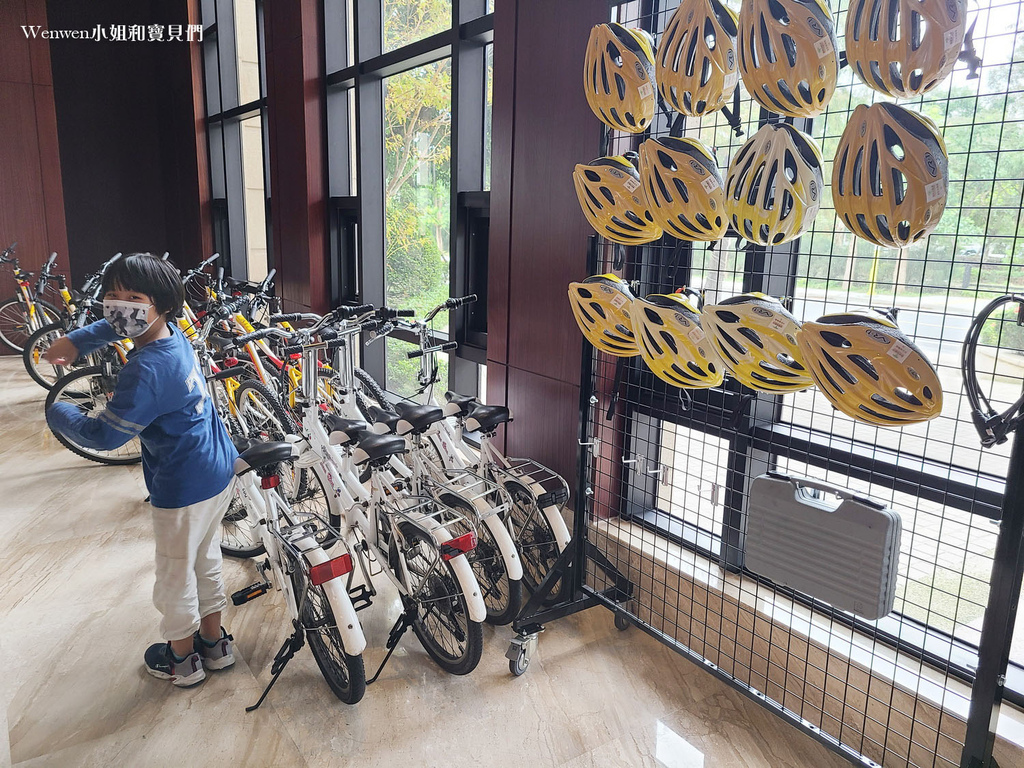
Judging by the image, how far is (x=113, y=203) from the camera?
791cm

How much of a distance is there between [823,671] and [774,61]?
1.63 m

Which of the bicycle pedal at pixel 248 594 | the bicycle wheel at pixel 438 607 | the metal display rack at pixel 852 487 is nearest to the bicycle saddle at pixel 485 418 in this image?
the metal display rack at pixel 852 487

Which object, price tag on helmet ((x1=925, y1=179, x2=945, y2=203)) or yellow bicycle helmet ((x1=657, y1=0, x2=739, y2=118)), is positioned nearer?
price tag on helmet ((x1=925, y1=179, x2=945, y2=203))

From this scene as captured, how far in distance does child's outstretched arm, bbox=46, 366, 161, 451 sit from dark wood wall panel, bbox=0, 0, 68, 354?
6.65 metres

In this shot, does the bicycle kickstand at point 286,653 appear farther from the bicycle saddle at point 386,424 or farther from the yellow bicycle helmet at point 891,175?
the yellow bicycle helmet at point 891,175

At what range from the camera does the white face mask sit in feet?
6.19

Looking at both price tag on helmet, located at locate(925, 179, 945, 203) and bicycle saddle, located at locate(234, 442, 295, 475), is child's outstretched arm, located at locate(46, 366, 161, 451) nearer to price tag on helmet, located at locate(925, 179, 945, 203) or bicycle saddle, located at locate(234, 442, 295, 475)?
bicycle saddle, located at locate(234, 442, 295, 475)

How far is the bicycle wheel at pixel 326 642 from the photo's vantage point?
2.07 metres

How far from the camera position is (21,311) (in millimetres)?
7102

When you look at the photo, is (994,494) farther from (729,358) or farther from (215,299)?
(215,299)

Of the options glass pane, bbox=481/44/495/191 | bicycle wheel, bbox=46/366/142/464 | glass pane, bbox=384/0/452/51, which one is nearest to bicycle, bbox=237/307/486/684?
glass pane, bbox=481/44/495/191

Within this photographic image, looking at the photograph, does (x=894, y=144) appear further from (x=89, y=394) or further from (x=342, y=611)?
(x=89, y=394)

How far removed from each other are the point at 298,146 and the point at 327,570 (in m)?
3.73

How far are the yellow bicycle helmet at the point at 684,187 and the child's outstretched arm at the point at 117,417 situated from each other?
143cm
